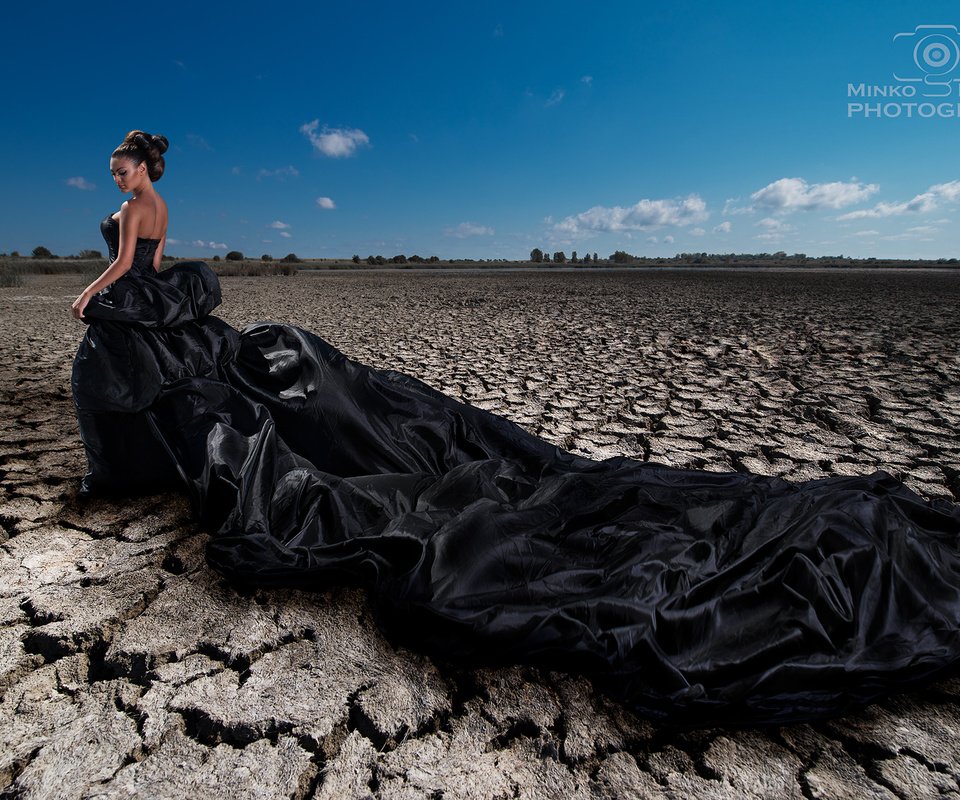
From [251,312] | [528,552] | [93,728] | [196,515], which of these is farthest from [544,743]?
[251,312]

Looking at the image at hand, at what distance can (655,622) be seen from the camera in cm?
125

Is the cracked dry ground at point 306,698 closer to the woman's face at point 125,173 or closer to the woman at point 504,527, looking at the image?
the woman at point 504,527

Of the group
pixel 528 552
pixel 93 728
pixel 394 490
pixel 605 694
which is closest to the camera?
pixel 93 728

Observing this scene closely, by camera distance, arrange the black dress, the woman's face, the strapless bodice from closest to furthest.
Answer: the black dress, the woman's face, the strapless bodice

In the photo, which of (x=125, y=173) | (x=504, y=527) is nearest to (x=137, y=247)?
(x=125, y=173)

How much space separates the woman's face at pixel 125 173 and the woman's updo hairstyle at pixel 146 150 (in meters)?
0.01

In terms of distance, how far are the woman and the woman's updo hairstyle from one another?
0.02 m

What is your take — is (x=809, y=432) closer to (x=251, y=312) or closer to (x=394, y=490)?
(x=394, y=490)

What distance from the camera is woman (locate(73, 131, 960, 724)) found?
1.21 metres

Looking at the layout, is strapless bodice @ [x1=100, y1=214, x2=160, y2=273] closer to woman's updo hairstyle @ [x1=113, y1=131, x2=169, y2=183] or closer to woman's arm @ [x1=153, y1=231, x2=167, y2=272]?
woman's arm @ [x1=153, y1=231, x2=167, y2=272]

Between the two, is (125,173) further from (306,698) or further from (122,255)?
(306,698)

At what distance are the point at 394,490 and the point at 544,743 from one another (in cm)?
95

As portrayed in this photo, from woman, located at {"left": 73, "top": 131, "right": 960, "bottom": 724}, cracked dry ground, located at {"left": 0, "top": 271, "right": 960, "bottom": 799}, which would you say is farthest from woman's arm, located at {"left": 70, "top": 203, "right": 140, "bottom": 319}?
cracked dry ground, located at {"left": 0, "top": 271, "right": 960, "bottom": 799}

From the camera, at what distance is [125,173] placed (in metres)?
1.94
